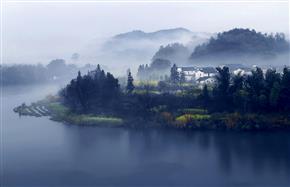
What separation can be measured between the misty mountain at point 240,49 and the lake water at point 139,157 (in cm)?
1133

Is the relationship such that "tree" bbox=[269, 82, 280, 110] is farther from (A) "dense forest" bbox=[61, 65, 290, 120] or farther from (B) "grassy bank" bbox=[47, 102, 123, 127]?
(B) "grassy bank" bbox=[47, 102, 123, 127]

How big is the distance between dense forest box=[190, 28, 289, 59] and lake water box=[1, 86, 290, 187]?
1172 centimetres

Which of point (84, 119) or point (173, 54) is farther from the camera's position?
point (173, 54)

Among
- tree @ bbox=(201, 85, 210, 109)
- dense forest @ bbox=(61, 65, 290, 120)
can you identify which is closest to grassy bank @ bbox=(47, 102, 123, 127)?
dense forest @ bbox=(61, 65, 290, 120)

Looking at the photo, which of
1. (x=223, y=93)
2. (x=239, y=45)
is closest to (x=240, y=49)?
(x=239, y=45)

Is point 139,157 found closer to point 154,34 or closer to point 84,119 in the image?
point 84,119

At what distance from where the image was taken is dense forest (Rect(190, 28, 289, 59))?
20656 millimetres

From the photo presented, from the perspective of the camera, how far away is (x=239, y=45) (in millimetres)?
21000

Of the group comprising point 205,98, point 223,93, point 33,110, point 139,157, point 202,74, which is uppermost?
point 202,74

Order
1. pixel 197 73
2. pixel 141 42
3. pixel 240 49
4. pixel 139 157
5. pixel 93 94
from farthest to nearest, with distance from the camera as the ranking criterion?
1. pixel 141 42
2. pixel 240 49
3. pixel 197 73
4. pixel 93 94
5. pixel 139 157

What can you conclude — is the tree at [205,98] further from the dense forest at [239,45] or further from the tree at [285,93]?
the dense forest at [239,45]

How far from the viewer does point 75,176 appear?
7031mm

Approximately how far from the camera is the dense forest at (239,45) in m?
20.7

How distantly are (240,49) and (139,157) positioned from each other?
45.2ft
